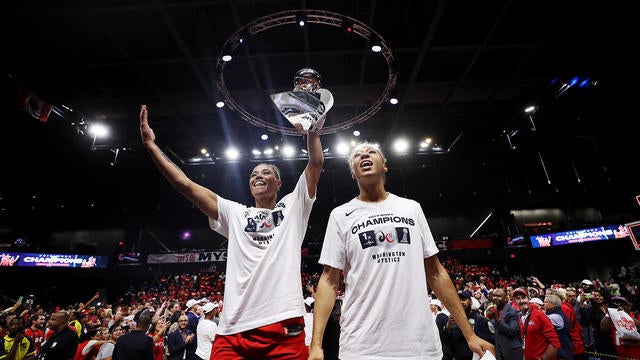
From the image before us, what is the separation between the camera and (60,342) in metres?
4.54

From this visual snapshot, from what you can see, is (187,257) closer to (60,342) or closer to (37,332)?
(37,332)

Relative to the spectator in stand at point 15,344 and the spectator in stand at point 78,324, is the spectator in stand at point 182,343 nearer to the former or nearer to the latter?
the spectator in stand at point 78,324

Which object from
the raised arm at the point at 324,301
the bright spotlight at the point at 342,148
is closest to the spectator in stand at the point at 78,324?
the raised arm at the point at 324,301

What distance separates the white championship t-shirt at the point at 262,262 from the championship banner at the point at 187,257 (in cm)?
1795

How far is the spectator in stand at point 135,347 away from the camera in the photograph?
431 cm

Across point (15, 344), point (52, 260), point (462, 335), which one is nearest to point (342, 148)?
point (462, 335)

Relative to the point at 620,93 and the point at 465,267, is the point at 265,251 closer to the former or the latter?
the point at 620,93

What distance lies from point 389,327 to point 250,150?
52.1ft

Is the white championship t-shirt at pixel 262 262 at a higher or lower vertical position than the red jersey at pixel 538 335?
higher

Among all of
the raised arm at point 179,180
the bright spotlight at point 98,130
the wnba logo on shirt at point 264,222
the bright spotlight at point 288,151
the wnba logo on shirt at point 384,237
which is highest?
the bright spotlight at point 288,151

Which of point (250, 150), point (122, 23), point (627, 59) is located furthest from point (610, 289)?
point (122, 23)

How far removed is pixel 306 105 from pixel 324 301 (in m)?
1.37

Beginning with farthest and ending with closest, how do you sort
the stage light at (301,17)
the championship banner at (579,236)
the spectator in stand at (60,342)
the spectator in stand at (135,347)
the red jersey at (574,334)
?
the championship banner at (579,236) < the stage light at (301,17) < the red jersey at (574,334) < the spectator in stand at (60,342) < the spectator in stand at (135,347)

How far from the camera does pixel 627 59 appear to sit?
959 centimetres
